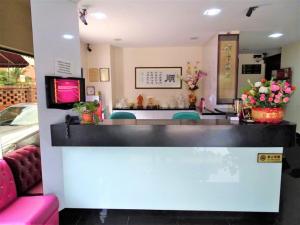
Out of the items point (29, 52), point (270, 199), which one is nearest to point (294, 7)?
point (270, 199)

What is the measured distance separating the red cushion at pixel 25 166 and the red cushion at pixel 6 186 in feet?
0.41

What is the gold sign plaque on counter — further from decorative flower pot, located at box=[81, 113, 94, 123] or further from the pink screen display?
the pink screen display

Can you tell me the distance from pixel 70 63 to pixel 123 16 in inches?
54.6

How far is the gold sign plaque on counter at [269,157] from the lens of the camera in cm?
218

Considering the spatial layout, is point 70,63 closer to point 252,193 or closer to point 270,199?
point 252,193

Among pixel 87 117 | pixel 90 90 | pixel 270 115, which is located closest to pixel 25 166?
pixel 87 117

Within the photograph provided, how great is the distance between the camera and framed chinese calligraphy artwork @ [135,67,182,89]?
18.6 feet

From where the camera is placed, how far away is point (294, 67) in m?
5.60

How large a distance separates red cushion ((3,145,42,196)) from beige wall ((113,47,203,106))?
3236 mm

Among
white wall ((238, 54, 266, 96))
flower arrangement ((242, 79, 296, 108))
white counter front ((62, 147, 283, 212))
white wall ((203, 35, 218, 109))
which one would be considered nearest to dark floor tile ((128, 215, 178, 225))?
white counter front ((62, 147, 283, 212))

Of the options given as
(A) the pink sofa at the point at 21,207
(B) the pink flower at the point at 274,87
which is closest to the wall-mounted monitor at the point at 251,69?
(B) the pink flower at the point at 274,87

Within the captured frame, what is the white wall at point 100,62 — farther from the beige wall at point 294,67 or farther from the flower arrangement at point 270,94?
the beige wall at point 294,67

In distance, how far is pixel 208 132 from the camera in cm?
209

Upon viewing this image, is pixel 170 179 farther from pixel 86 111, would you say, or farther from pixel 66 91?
pixel 66 91
